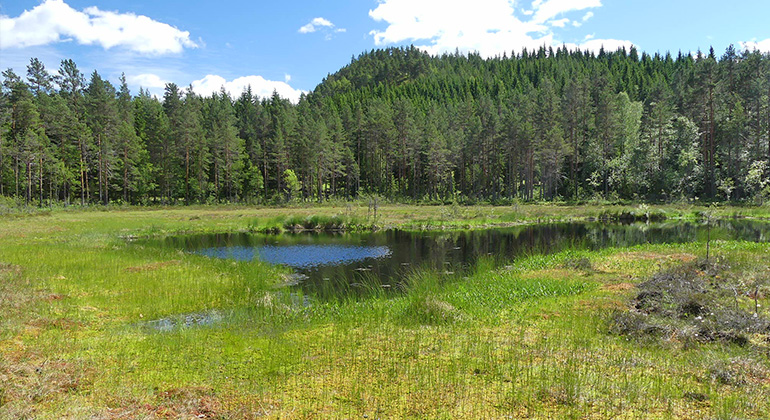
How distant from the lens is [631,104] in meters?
84.2

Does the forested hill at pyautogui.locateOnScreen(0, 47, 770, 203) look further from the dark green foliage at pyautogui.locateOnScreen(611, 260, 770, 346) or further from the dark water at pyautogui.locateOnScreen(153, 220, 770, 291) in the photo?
the dark green foliage at pyautogui.locateOnScreen(611, 260, 770, 346)

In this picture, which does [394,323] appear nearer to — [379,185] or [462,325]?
[462,325]

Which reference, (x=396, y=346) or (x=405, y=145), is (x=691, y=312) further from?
(x=405, y=145)

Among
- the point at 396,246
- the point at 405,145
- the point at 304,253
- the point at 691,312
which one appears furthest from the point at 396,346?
the point at 405,145

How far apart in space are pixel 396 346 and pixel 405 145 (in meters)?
89.2

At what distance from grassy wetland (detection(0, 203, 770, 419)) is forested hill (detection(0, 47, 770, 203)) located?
199ft

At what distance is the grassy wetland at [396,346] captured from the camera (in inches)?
264

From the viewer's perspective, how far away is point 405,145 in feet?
318

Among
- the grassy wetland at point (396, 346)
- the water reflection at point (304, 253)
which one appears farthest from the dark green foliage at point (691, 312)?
the water reflection at point (304, 253)

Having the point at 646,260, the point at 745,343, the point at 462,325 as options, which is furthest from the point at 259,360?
the point at 646,260

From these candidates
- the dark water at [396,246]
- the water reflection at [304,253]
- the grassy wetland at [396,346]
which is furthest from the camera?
the water reflection at [304,253]

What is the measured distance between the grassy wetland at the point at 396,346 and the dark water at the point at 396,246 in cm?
410

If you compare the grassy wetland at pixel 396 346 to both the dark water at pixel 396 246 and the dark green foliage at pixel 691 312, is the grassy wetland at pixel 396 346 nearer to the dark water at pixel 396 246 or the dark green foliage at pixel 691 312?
the dark green foliage at pixel 691 312

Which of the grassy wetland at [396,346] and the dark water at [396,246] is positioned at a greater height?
the grassy wetland at [396,346]
